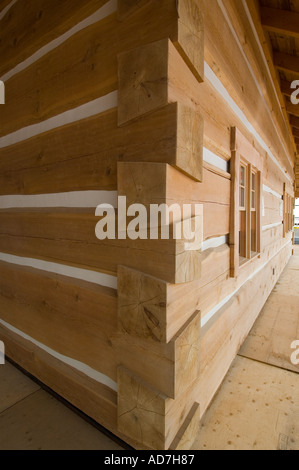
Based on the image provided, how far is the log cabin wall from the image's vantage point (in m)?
1.20

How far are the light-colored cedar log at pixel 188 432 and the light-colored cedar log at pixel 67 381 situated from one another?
38cm

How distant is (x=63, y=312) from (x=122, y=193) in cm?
97

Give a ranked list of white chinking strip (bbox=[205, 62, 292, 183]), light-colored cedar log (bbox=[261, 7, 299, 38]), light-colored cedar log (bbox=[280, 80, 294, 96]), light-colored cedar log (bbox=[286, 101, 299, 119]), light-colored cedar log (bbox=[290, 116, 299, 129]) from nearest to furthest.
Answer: white chinking strip (bbox=[205, 62, 292, 183]) < light-colored cedar log (bbox=[261, 7, 299, 38]) < light-colored cedar log (bbox=[280, 80, 294, 96]) < light-colored cedar log (bbox=[286, 101, 299, 119]) < light-colored cedar log (bbox=[290, 116, 299, 129])

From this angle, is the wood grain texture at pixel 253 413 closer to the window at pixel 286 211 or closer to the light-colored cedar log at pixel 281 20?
the light-colored cedar log at pixel 281 20

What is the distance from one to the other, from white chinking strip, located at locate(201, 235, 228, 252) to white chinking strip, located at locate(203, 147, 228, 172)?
540 mm

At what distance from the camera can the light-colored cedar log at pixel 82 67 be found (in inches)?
47.0

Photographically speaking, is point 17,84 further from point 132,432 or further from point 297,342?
point 297,342

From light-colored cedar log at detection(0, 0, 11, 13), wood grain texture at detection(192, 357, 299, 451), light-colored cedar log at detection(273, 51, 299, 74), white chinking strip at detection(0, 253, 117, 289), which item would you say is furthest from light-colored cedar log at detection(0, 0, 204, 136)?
light-colored cedar log at detection(273, 51, 299, 74)

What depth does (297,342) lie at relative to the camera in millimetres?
2734

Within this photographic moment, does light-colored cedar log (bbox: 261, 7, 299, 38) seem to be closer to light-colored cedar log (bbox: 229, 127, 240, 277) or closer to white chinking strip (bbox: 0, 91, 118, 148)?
light-colored cedar log (bbox: 229, 127, 240, 277)

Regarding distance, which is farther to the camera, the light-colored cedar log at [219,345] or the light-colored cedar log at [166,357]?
the light-colored cedar log at [219,345]

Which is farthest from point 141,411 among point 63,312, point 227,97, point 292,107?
point 292,107

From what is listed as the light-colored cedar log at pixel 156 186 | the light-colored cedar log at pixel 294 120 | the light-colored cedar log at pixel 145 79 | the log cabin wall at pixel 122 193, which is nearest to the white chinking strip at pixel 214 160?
the log cabin wall at pixel 122 193
